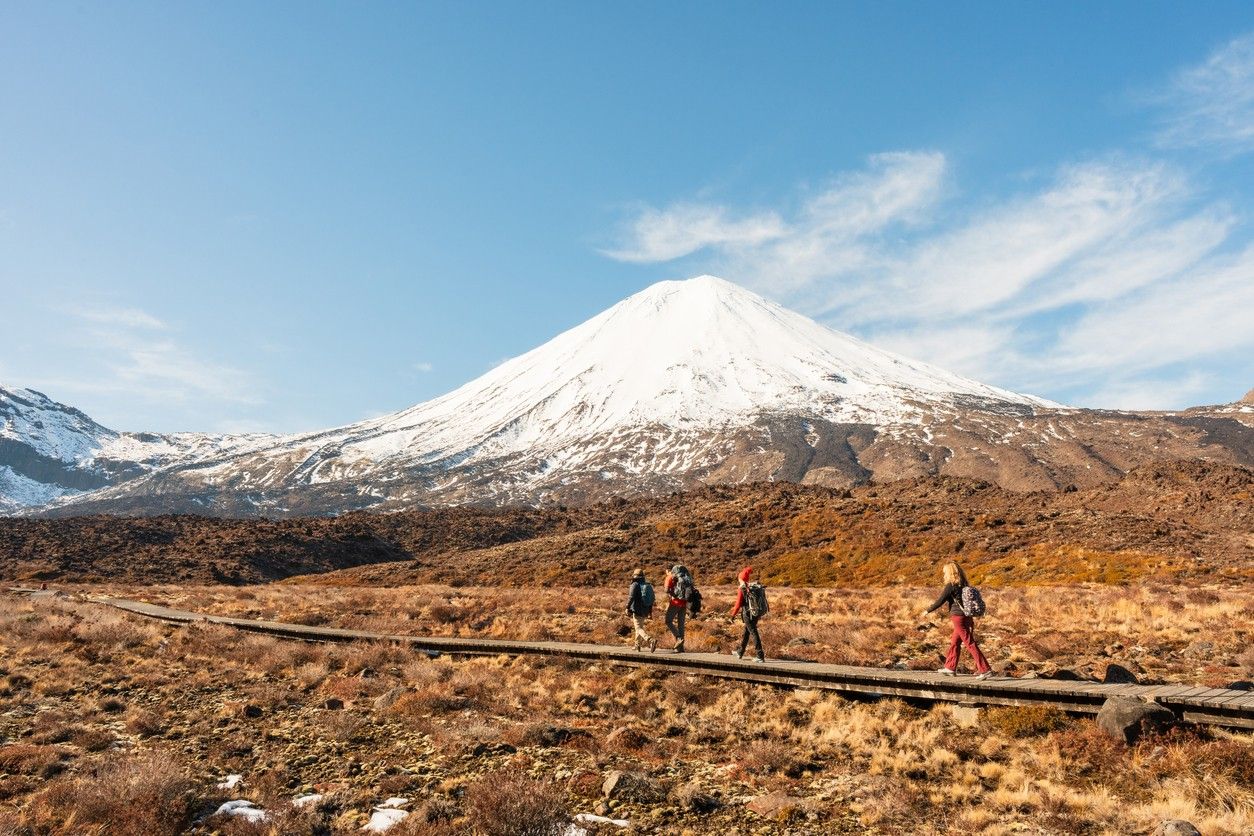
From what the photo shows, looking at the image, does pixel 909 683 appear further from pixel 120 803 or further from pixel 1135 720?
pixel 120 803

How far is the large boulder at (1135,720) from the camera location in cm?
849

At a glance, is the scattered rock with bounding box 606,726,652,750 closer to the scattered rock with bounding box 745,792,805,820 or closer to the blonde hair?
the scattered rock with bounding box 745,792,805,820

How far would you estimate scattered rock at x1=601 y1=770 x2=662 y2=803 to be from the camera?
796 cm

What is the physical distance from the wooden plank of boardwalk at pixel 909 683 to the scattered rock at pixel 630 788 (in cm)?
464

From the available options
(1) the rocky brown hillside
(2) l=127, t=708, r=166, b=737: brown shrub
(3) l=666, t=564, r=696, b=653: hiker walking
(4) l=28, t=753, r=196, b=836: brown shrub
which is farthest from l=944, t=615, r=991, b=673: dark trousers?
(1) the rocky brown hillside

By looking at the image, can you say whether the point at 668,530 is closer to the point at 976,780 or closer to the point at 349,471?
the point at 976,780

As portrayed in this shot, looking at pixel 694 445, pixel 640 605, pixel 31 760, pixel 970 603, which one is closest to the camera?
pixel 31 760

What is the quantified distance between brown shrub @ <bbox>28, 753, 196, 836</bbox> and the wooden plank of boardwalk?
8238 millimetres

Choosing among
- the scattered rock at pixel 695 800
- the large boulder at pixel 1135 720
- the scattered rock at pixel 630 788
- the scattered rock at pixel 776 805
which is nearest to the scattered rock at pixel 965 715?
the large boulder at pixel 1135 720

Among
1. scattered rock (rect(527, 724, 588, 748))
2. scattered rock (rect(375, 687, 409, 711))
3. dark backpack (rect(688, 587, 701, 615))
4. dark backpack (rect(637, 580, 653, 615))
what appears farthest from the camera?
dark backpack (rect(637, 580, 653, 615))

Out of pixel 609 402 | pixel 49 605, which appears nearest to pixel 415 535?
pixel 49 605

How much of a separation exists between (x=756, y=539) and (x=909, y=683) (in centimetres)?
4501

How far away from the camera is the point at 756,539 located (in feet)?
181

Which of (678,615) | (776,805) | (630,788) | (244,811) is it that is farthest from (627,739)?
(678,615)
